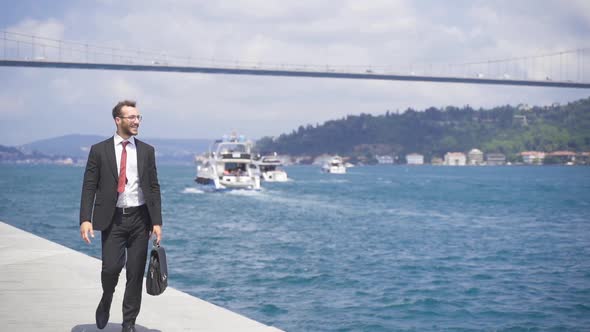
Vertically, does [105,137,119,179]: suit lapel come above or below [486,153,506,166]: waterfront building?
above

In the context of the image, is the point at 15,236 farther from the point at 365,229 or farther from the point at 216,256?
the point at 365,229

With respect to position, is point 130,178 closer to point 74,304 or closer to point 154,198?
point 154,198

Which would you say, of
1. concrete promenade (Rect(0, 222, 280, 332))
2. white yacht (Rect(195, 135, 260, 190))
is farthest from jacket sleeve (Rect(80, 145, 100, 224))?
white yacht (Rect(195, 135, 260, 190))

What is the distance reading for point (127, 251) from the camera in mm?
4805

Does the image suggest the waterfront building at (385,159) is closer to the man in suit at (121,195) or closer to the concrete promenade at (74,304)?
the concrete promenade at (74,304)

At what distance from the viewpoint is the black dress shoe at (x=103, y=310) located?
492 cm

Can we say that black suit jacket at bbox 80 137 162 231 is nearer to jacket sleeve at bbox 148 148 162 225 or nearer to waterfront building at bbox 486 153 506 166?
jacket sleeve at bbox 148 148 162 225

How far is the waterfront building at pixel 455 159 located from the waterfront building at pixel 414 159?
6593 mm

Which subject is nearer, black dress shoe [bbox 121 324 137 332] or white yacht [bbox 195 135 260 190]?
black dress shoe [bbox 121 324 137 332]

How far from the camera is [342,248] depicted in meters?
18.0

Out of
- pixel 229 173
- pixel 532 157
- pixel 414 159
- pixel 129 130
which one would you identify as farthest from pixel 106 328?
pixel 414 159

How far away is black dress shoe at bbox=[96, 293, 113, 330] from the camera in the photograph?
4.92 m

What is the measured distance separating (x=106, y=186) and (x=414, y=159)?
609 ft

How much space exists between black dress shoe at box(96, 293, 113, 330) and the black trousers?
4 cm
